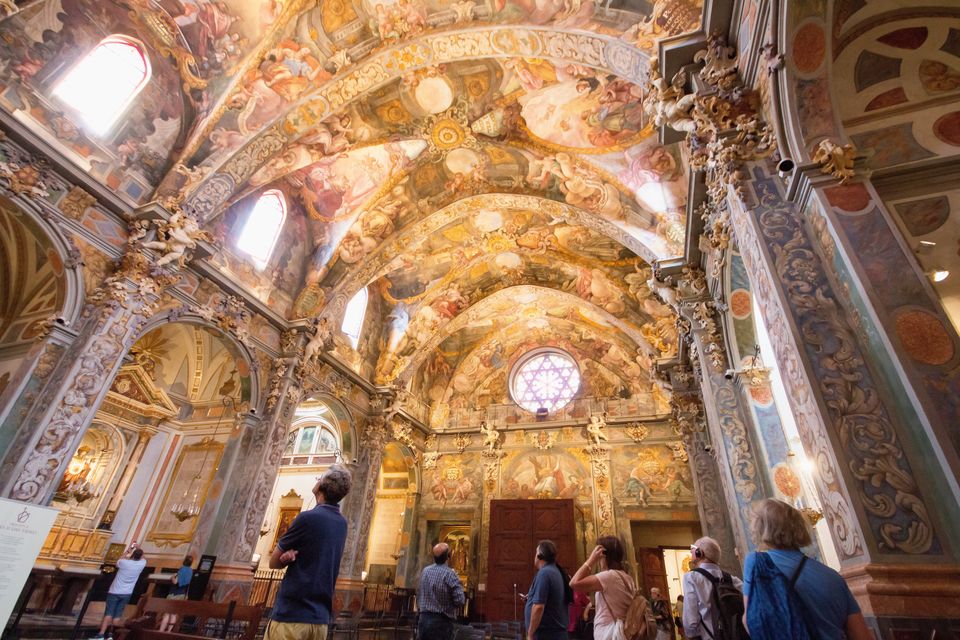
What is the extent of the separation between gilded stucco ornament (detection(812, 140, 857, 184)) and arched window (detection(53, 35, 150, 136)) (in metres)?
10.6

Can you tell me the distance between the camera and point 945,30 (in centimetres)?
412

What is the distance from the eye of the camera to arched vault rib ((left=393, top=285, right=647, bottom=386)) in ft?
50.4

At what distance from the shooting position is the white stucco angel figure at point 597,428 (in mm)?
16297

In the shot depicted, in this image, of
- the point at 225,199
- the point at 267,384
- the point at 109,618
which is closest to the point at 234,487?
the point at 267,384

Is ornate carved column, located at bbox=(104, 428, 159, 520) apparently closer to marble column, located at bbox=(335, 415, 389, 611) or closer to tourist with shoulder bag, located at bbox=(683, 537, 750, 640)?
marble column, located at bbox=(335, 415, 389, 611)

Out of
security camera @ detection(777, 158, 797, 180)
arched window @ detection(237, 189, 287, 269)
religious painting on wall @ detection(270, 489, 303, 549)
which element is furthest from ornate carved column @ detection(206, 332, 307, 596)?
security camera @ detection(777, 158, 797, 180)

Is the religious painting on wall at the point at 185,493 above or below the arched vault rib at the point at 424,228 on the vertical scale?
below

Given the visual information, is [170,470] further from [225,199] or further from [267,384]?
[225,199]

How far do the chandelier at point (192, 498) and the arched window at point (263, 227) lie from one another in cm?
374

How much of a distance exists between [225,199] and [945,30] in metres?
10.9

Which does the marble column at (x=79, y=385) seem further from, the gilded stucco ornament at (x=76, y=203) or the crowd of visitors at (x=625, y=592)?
the crowd of visitors at (x=625, y=592)

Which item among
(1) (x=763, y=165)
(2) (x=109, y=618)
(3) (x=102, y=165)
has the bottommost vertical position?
(2) (x=109, y=618)

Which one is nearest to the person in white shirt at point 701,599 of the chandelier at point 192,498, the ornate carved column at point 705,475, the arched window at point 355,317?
the ornate carved column at point 705,475

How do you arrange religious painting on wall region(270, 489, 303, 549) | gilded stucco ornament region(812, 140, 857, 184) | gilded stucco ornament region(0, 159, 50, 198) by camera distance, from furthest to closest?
religious painting on wall region(270, 489, 303, 549) < gilded stucco ornament region(0, 159, 50, 198) < gilded stucco ornament region(812, 140, 857, 184)
